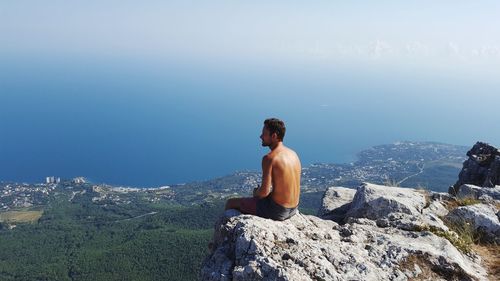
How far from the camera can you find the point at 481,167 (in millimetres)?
17188

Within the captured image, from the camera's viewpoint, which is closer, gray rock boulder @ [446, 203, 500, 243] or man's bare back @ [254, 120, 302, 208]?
man's bare back @ [254, 120, 302, 208]

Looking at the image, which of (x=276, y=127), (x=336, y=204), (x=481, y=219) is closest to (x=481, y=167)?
(x=336, y=204)

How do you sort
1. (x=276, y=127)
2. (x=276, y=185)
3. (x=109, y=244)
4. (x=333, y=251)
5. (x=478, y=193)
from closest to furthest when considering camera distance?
1. (x=333, y=251)
2. (x=276, y=185)
3. (x=276, y=127)
4. (x=478, y=193)
5. (x=109, y=244)

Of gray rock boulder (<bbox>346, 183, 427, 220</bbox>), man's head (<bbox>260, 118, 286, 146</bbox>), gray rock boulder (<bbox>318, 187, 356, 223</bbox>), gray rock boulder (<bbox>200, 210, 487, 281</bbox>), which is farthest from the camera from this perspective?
gray rock boulder (<bbox>318, 187, 356, 223</bbox>)

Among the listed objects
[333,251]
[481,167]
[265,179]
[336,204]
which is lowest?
[481,167]

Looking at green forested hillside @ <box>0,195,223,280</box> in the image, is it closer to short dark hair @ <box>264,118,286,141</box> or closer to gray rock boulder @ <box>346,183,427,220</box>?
gray rock boulder @ <box>346,183,427,220</box>

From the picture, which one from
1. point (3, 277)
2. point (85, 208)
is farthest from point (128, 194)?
point (3, 277)

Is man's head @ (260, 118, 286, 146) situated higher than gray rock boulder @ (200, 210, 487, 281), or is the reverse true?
man's head @ (260, 118, 286, 146)

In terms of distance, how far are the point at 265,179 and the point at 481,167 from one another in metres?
13.6

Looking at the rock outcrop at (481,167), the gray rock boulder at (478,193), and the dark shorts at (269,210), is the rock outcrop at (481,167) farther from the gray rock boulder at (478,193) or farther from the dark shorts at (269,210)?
the dark shorts at (269,210)

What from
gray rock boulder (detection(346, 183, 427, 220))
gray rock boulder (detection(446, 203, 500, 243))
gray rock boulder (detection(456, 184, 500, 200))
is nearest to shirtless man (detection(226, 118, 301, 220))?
gray rock boulder (detection(346, 183, 427, 220))

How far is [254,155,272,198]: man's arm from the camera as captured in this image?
7483 mm

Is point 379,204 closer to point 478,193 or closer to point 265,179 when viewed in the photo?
point 265,179

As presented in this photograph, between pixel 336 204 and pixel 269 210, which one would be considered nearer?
pixel 269 210
